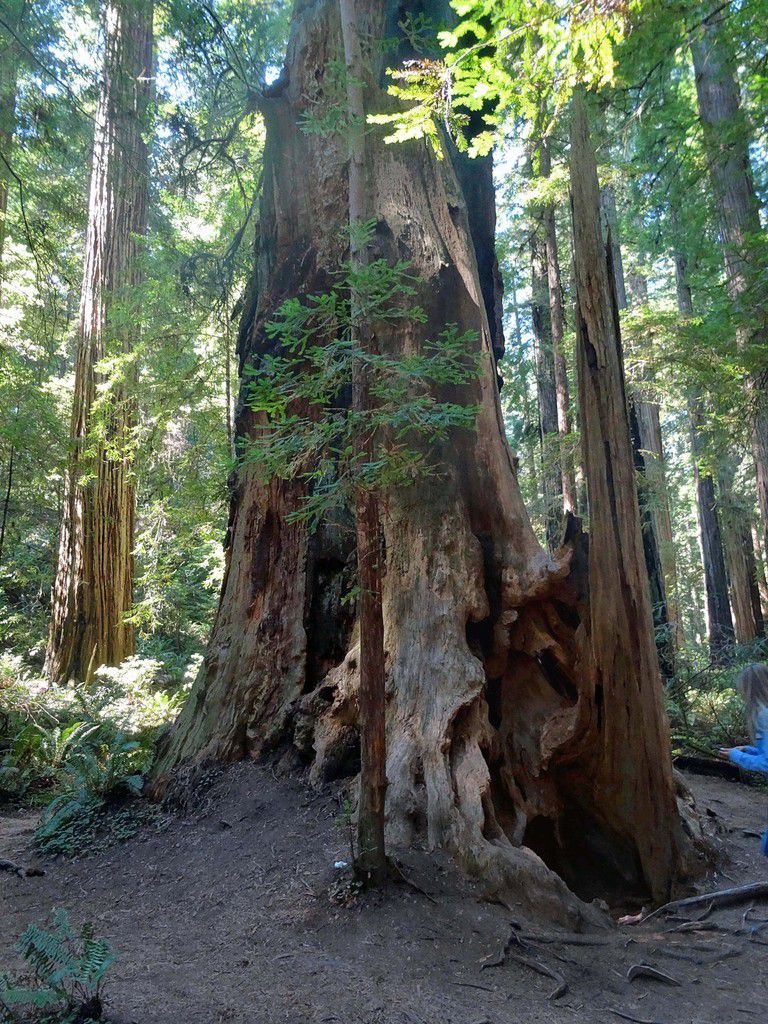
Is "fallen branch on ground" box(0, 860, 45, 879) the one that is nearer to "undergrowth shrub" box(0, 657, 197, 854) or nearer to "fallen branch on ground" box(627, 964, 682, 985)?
"undergrowth shrub" box(0, 657, 197, 854)

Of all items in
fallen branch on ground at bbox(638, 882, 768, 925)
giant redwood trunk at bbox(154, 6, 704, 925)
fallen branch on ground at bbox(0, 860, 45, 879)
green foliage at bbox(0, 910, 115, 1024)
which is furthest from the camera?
fallen branch on ground at bbox(0, 860, 45, 879)

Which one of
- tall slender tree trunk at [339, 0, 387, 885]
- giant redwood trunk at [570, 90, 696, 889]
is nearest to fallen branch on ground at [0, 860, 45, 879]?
tall slender tree trunk at [339, 0, 387, 885]

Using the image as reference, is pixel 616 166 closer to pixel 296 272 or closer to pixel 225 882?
pixel 296 272

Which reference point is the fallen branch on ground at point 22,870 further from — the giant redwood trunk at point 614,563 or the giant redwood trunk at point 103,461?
the giant redwood trunk at point 103,461

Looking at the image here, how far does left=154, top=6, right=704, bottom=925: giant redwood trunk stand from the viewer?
5.55 metres

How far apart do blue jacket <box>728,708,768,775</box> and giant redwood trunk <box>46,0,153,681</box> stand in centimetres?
860

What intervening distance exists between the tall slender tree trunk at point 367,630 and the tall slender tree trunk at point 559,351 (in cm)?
954

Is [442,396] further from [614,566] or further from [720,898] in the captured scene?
[720,898]

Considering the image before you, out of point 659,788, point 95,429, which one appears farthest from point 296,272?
point 659,788

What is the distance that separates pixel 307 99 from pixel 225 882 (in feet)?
24.8

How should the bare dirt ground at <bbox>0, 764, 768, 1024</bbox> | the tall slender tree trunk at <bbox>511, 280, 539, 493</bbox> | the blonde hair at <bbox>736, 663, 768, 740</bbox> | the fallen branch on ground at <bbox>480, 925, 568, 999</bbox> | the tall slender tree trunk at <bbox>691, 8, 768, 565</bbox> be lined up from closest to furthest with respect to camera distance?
the bare dirt ground at <bbox>0, 764, 768, 1024</bbox> → the fallen branch on ground at <bbox>480, 925, 568, 999</bbox> → the blonde hair at <bbox>736, 663, 768, 740</bbox> → the tall slender tree trunk at <bbox>691, 8, 768, 565</bbox> → the tall slender tree trunk at <bbox>511, 280, 539, 493</bbox>

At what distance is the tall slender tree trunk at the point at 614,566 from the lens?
5.59 metres

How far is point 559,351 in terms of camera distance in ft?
47.7

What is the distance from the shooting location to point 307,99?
7.71 meters
